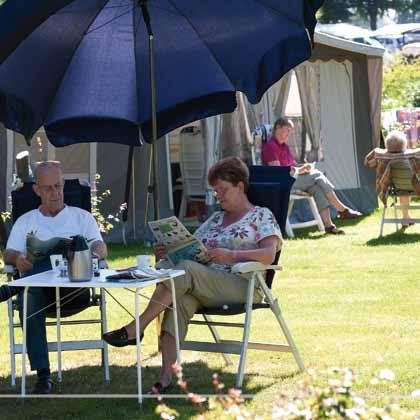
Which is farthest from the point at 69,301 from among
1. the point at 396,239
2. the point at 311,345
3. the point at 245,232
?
the point at 396,239

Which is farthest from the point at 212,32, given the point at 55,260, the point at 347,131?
the point at 347,131

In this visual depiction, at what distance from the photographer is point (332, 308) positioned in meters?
7.29

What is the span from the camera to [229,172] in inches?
225

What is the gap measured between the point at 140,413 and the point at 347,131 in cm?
907

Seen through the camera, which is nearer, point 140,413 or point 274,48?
point 140,413

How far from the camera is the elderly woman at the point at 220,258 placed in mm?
5293

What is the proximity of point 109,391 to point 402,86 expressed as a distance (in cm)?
2099

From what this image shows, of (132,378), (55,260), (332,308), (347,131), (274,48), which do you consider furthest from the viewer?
(347,131)

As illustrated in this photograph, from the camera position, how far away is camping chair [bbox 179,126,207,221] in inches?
470

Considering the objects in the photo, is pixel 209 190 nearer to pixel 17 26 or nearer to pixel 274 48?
pixel 274 48

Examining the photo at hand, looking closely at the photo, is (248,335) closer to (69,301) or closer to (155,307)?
(155,307)

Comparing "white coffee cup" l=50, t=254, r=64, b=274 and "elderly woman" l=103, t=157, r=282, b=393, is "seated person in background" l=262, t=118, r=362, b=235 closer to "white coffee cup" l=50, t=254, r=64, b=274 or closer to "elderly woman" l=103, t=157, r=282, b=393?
"elderly woman" l=103, t=157, r=282, b=393

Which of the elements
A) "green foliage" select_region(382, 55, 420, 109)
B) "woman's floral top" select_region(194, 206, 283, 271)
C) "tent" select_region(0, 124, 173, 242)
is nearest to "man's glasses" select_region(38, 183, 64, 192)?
"woman's floral top" select_region(194, 206, 283, 271)

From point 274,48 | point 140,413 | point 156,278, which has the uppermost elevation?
point 274,48
